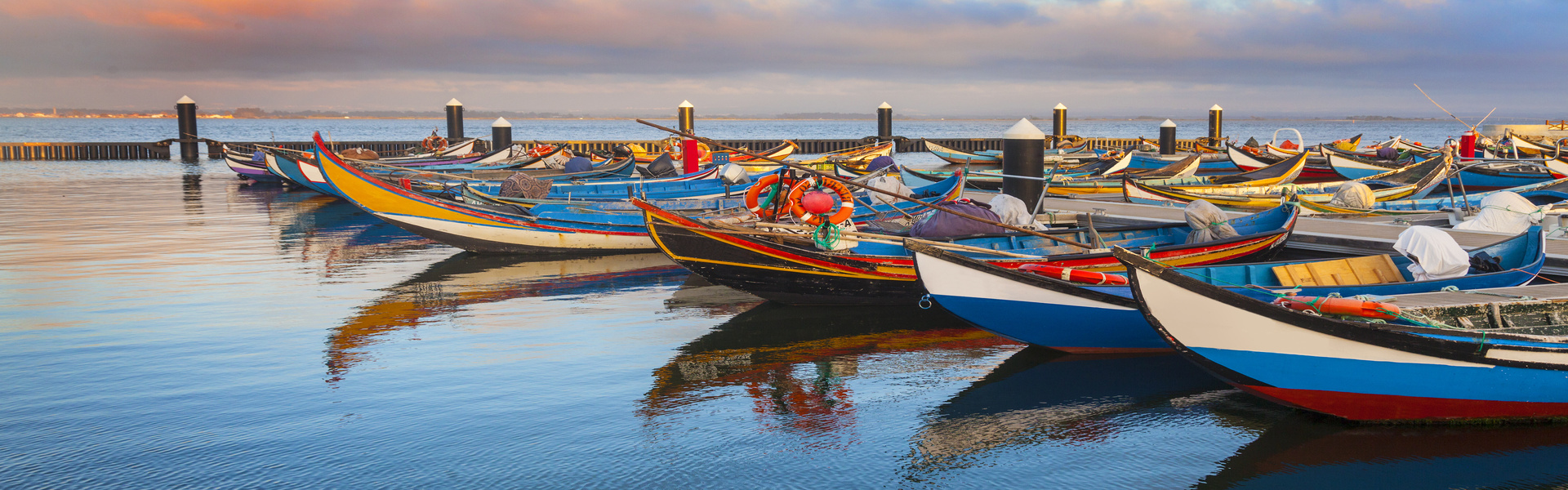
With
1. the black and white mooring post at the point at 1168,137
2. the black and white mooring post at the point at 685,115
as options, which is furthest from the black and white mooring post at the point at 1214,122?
the black and white mooring post at the point at 685,115

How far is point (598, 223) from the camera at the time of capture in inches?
627

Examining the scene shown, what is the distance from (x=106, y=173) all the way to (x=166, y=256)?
84.9 feet

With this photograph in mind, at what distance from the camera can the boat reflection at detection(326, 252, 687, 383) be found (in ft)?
32.9

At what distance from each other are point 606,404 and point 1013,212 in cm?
606

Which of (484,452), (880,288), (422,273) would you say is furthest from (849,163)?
(484,452)

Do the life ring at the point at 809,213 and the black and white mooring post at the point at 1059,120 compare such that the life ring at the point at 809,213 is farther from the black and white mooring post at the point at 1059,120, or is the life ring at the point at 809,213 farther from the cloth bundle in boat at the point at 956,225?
the black and white mooring post at the point at 1059,120

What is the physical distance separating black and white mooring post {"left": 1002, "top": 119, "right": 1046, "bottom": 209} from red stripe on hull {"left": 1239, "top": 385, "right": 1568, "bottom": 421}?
7.65m

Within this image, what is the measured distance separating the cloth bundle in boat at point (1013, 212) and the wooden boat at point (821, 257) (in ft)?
1.00

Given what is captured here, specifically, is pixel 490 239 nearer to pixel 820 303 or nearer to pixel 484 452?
pixel 820 303

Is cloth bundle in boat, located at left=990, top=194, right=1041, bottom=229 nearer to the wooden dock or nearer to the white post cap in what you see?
the white post cap

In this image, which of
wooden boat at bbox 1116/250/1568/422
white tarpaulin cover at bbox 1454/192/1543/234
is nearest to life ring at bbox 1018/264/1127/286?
wooden boat at bbox 1116/250/1568/422

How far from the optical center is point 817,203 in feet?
34.6

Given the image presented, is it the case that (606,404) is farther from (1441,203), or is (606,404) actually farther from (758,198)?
(1441,203)

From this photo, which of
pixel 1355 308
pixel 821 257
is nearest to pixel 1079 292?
pixel 1355 308
